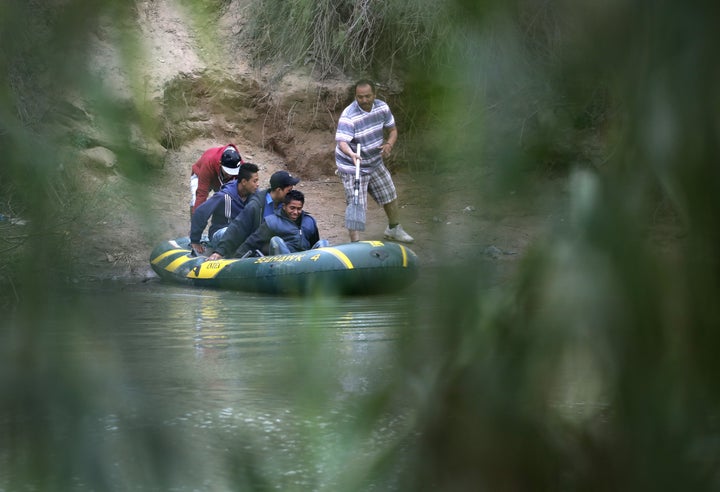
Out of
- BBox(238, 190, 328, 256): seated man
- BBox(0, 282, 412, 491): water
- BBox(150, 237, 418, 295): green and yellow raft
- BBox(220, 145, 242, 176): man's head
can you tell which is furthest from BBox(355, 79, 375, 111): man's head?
BBox(220, 145, 242, 176): man's head

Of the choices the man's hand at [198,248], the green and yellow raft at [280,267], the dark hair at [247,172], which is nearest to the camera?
the green and yellow raft at [280,267]

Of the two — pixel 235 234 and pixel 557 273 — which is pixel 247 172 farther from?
pixel 557 273

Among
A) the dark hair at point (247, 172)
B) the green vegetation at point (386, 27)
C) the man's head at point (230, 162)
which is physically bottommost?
the green vegetation at point (386, 27)

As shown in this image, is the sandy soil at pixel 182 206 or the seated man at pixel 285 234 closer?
the sandy soil at pixel 182 206

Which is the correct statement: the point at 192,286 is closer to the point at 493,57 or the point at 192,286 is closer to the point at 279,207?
the point at 279,207

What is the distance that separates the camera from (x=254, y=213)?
9.57 m

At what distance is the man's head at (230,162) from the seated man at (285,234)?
681mm

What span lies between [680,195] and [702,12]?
0.32 ft

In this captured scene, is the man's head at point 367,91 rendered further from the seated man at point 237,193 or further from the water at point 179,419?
the seated man at point 237,193

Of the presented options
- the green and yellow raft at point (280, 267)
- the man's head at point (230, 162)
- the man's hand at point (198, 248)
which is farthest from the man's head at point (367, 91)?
the man's hand at point (198, 248)

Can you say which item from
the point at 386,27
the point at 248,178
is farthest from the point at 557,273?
the point at 248,178

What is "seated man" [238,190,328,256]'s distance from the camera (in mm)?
9570

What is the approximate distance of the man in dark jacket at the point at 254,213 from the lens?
921 centimetres

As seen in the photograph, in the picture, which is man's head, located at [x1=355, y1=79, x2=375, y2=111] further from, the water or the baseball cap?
the baseball cap
